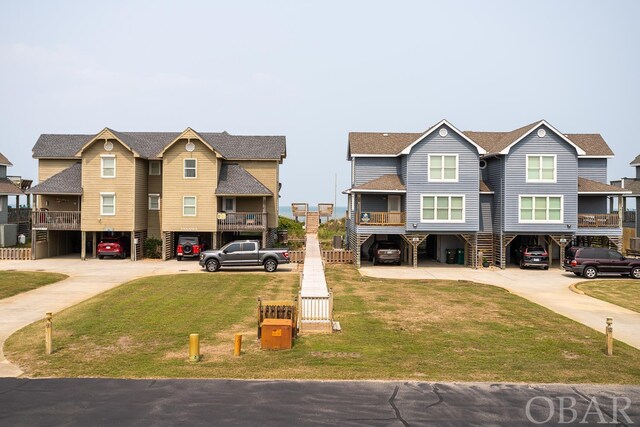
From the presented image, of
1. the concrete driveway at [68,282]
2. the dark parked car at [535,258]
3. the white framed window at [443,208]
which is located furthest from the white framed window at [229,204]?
the dark parked car at [535,258]

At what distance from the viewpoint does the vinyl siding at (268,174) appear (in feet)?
143

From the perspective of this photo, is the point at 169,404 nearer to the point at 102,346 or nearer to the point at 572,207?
the point at 102,346

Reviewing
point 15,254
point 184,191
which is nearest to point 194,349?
point 184,191

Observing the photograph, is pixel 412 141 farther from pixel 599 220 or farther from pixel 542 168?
pixel 599 220

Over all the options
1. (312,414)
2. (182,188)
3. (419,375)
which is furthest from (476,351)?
(182,188)

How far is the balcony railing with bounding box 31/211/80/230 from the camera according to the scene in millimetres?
39219

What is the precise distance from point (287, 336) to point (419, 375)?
410 cm

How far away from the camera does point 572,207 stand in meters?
36.0

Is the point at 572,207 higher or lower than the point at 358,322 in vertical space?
higher

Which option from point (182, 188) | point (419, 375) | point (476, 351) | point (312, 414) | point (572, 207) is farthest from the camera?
point (182, 188)

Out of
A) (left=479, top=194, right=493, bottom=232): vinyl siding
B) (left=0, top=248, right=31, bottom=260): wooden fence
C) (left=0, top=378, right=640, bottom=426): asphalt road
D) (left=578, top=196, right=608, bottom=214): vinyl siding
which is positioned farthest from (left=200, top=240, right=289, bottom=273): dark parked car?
(left=578, top=196, right=608, bottom=214): vinyl siding

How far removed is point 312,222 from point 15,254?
29335 mm

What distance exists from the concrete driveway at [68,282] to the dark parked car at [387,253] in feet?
19.4

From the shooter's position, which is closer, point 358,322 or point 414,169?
point 358,322
